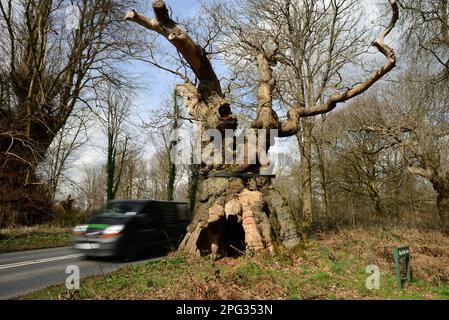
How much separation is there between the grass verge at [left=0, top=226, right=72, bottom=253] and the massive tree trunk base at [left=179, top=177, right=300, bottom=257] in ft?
24.1

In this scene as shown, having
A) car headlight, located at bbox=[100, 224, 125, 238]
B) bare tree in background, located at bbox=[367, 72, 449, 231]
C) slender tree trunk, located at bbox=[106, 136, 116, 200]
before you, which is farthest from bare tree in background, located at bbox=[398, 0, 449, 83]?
slender tree trunk, located at bbox=[106, 136, 116, 200]

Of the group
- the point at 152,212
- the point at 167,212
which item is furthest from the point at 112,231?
the point at 167,212

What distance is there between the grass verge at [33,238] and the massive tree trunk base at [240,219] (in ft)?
24.1

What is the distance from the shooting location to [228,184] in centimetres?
966

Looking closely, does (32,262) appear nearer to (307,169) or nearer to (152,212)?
(152,212)

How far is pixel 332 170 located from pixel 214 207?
75.0ft

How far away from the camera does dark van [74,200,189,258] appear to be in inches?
367

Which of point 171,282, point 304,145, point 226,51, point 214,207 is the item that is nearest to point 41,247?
point 214,207

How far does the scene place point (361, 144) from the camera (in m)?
25.8

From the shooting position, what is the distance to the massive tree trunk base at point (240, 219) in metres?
8.79

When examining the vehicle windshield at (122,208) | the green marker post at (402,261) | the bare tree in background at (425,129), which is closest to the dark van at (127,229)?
the vehicle windshield at (122,208)

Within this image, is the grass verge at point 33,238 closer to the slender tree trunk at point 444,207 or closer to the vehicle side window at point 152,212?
the vehicle side window at point 152,212

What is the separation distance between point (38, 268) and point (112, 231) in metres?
2.04

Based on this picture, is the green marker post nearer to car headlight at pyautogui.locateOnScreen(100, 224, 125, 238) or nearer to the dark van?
the dark van
